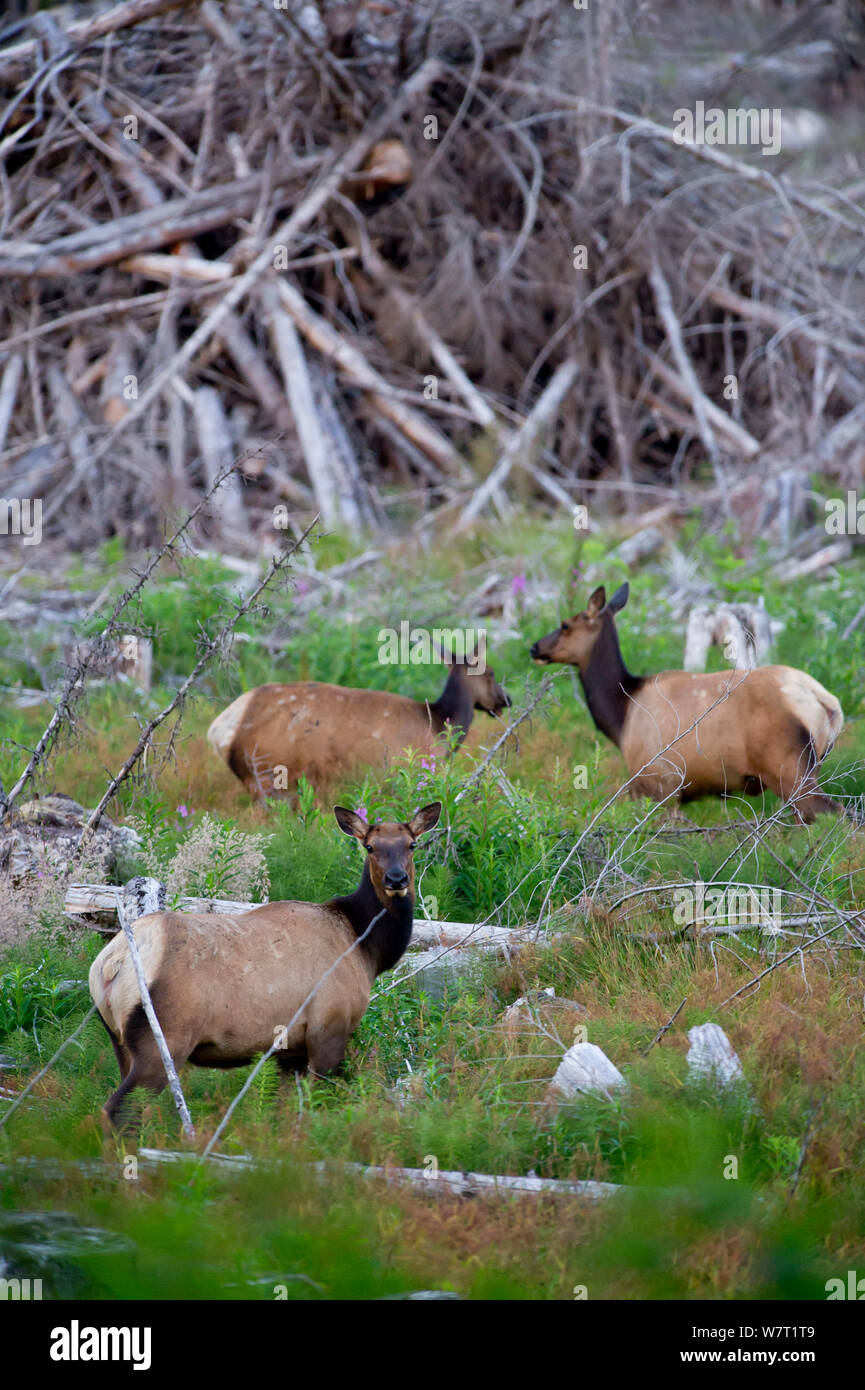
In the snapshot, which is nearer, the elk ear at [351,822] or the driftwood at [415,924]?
the elk ear at [351,822]

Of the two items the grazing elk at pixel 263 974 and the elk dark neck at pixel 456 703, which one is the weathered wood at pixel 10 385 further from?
the grazing elk at pixel 263 974

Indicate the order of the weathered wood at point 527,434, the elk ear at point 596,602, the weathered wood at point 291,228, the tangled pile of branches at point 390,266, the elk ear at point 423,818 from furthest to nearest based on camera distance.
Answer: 1. the tangled pile of branches at point 390,266
2. the weathered wood at point 291,228
3. the weathered wood at point 527,434
4. the elk ear at point 596,602
5. the elk ear at point 423,818

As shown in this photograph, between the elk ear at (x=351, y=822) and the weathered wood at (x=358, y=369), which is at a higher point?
the weathered wood at (x=358, y=369)

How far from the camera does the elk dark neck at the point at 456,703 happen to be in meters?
8.83

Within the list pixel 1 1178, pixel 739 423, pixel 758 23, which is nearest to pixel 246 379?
pixel 739 423

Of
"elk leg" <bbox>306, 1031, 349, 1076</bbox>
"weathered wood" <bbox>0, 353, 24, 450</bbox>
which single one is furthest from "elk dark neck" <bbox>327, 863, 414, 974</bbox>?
Result: "weathered wood" <bbox>0, 353, 24, 450</bbox>

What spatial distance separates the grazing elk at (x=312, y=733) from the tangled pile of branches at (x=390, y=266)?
6.26 meters

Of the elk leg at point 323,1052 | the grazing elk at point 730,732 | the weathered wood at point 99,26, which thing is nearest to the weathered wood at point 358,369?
the weathered wood at point 99,26

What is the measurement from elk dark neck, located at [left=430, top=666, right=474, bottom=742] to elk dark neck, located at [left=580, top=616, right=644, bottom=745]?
0.76 meters

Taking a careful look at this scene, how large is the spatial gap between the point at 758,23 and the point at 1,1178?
2015cm

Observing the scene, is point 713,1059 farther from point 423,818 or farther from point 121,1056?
point 121,1056

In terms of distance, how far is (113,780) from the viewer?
6551mm

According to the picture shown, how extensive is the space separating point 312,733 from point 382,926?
2.62 m

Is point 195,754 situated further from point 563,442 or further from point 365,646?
point 563,442
